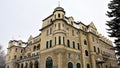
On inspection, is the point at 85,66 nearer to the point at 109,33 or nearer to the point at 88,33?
the point at 88,33

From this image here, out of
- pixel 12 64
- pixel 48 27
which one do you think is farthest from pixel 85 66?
pixel 12 64

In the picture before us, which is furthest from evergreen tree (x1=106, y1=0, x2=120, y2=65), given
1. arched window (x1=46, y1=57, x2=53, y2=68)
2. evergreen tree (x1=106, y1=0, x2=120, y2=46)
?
arched window (x1=46, y1=57, x2=53, y2=68)

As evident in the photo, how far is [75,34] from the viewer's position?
45.0 meters

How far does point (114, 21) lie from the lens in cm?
2259

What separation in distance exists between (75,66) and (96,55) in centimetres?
1158

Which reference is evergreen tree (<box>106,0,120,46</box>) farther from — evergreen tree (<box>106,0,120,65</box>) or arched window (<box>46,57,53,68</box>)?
arched window (<box>46,57,53,68</box>)

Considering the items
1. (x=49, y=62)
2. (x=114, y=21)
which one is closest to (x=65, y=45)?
(x=49, y=62)

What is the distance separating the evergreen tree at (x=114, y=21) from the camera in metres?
22.4

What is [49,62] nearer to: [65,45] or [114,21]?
[65,45]

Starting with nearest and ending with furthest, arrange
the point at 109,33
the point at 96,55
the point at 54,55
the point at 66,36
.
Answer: the point at 109,33
the point at 54,55
the point at 66,36
the point at 96,55

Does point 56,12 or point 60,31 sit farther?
point 56,12

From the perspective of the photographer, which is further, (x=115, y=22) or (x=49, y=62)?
(x=49, y=62)

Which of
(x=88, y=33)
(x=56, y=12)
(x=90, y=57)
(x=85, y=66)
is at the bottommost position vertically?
(x=85, y=66)

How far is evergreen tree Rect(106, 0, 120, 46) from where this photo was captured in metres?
22.4
